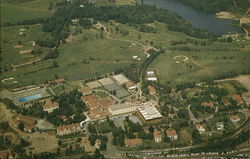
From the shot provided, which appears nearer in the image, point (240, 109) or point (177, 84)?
point (240, 109)

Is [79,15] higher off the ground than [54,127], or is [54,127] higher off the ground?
[79,15]

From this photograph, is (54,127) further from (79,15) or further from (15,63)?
(79,15)

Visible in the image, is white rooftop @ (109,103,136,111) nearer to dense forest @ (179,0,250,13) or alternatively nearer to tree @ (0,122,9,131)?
tree @ (0,122,9,131)

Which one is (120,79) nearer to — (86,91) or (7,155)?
(86,91)

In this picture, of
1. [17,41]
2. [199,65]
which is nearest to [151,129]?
[199,65]

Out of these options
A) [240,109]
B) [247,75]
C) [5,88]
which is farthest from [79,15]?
[240,109]

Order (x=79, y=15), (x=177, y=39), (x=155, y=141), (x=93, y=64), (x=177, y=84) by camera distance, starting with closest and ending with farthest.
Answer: (x=155, y=141)
(x=177, y=84)
(x=93, y=64)
(x=177, y=39)
(x=79, y=15)
